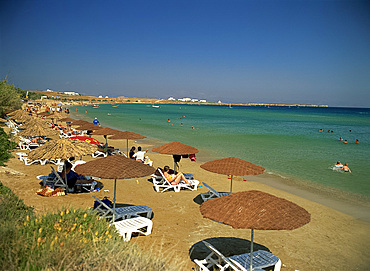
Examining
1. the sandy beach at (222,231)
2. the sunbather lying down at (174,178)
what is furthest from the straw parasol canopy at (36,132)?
the sunbather lying down at (174,178)

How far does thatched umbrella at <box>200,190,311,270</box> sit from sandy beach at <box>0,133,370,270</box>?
1097mm

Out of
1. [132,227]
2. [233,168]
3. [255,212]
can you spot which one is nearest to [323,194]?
[233,168]

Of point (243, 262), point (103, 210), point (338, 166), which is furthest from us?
point (338, 166)

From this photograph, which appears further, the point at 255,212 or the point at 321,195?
the point at 321,195

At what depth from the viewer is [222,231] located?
675 cm

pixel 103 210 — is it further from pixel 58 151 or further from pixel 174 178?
pixel 174 178

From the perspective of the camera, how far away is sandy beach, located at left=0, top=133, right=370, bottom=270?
18.7 ft

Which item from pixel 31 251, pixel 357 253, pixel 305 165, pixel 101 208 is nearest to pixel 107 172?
pixel 101 208

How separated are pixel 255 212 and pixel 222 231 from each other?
3.02 meters

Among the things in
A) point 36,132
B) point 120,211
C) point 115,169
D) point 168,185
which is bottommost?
point 168,185

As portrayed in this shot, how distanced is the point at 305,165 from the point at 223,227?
11534 millimetres

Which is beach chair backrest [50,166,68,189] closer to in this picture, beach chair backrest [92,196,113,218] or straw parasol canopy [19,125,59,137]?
beach chair backrest [92,196,113,218]

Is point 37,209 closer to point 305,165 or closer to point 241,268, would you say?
point 241,268

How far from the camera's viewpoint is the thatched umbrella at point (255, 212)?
3.86 meters
